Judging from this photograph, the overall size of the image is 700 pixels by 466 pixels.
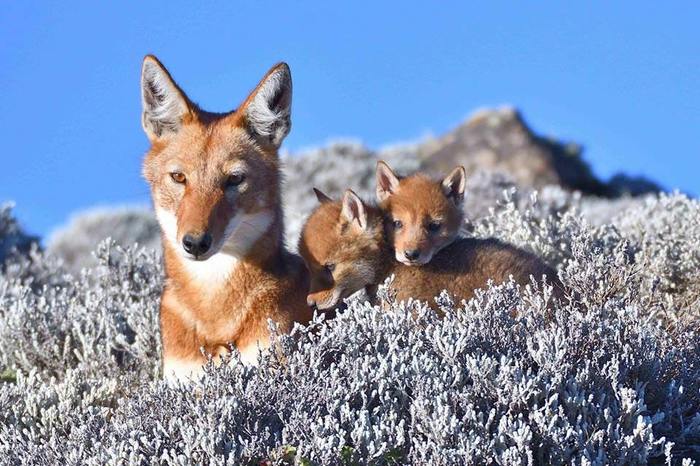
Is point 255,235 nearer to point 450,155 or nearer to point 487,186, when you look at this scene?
point 487,186

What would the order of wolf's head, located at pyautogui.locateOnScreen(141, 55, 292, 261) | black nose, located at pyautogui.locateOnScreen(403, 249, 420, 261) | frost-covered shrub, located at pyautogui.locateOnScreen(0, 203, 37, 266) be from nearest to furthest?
wolf's head, located at pyautogui.locateOnScreen(141, 55, 292, 261) < black nose, located at pyautogui.locateOnScreen(403, 249, 420, 261) < frost-covered shrub, located at pyautogui.locateOnScreen(0, 203, 37, 266)

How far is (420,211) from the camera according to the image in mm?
7281

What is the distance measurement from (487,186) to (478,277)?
9101mm

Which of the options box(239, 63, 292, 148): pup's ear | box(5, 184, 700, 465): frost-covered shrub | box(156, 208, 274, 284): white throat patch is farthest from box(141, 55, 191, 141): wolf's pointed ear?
box(5, 184, 700, 465): frost-covered shrub

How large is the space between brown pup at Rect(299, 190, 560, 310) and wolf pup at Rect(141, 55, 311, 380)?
420 mm

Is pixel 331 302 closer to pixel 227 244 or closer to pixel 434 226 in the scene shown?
pixel 227 244

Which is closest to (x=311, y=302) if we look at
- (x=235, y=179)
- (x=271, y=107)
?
(x=235, y=179)

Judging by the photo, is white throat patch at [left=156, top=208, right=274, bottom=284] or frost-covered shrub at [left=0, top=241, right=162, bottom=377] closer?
white throat patch at [left=156, top=208, right=274, bottom=284]

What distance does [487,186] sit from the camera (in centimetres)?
1558

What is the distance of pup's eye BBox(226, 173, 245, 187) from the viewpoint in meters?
5.79

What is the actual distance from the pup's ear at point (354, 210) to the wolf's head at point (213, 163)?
83 centimetres

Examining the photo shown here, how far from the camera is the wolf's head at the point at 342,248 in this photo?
21.5 feet

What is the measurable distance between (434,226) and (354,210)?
2.15 ft

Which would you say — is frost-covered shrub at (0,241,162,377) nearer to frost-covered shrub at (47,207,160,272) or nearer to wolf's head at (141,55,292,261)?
wolf's head at (141,55,292,261)
